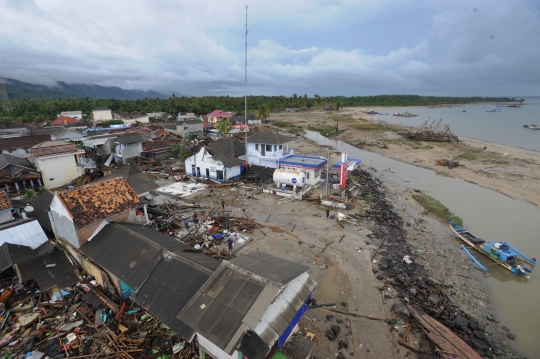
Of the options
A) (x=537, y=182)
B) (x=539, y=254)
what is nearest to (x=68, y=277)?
(x=539, y=254)

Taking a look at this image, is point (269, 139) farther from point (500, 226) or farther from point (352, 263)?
point (500, 226)

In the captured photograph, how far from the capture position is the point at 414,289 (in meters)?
14.0

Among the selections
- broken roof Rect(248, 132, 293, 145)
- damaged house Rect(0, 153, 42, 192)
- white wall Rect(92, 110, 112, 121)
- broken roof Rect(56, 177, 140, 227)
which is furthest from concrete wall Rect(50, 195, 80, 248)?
white wall Rect(92, 110, 112, 121)

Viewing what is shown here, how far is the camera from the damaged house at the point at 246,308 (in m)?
7.81

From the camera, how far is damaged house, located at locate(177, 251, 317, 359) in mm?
7809

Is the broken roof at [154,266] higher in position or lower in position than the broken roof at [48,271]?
higher

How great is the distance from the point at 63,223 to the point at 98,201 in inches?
81.8

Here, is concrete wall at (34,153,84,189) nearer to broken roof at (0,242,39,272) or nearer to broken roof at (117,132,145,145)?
broken roof at (117,132,145,145)

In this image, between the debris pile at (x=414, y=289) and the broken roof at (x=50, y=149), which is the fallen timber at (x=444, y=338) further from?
the broken roof at (x=50, y=149)

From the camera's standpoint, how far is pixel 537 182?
33.2 metres

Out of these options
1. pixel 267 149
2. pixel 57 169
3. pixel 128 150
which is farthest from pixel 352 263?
pixel 128 150

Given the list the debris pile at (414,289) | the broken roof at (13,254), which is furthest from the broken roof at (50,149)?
the debris pile at (414,289)

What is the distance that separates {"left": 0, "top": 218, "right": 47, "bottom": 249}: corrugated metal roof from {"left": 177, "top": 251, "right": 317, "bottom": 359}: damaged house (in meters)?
12.9

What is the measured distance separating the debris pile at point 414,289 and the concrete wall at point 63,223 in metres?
16.2
